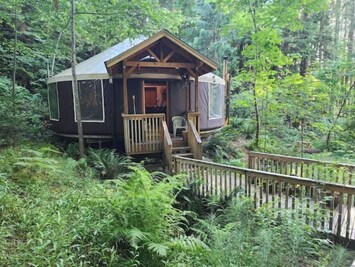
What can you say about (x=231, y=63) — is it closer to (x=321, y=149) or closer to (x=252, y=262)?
(x=321, y=149)

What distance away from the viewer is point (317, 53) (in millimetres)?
18266

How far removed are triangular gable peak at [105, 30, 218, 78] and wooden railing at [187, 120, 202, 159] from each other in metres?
1.82

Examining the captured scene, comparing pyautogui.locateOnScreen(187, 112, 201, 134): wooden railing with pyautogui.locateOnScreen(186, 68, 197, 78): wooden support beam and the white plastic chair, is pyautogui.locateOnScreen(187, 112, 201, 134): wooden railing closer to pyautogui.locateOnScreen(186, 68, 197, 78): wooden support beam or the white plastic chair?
the white plastic chair

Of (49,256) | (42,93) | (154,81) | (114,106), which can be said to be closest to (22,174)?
(49,256)

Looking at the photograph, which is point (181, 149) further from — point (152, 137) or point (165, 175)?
point (165, 175)

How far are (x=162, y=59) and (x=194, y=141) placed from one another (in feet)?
8.63

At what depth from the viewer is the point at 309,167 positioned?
5.98 meters

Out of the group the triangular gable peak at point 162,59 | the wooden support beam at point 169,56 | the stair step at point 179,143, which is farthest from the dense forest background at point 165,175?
the stair step at point 179,143

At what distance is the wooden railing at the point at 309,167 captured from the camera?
5.55 m

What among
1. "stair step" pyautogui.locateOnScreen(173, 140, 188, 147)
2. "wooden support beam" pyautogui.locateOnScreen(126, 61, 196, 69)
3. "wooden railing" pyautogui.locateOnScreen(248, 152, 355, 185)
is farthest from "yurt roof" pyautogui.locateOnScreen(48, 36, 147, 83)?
"wooden railing" pyautogui.locateOnScreen(248, 152, 355, 185)

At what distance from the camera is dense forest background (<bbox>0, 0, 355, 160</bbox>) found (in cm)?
809

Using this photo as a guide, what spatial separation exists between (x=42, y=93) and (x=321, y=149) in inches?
515

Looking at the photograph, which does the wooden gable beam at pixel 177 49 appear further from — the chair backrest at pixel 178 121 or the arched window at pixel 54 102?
the arched window at pixel 54 102

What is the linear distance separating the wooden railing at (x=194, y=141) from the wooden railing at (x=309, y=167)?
1720mm
